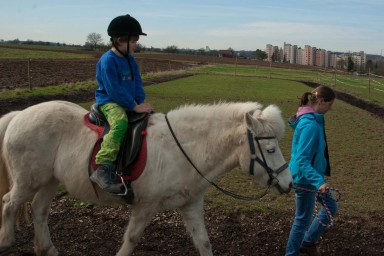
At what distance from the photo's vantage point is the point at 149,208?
3957 mm

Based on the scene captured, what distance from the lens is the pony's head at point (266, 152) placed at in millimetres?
3762

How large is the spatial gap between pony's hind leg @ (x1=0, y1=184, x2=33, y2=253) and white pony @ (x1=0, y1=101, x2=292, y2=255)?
0.01 m

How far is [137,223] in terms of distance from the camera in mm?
3998

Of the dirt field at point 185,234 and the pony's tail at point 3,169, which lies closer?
the pony's tail at point 3,169

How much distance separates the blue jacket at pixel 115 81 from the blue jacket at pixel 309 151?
184 cm

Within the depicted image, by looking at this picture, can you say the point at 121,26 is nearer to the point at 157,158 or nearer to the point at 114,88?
the point at 114,88

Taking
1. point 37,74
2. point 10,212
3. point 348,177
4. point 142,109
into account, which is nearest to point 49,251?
point 10,212

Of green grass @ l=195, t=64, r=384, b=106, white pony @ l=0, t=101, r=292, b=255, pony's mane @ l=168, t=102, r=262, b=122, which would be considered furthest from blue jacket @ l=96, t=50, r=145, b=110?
green grass @ l=195, t=64, r=384, b=106

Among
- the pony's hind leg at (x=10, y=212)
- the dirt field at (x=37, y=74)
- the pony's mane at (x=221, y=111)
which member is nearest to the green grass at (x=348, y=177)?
the pony's mane at (x=221, y=111)

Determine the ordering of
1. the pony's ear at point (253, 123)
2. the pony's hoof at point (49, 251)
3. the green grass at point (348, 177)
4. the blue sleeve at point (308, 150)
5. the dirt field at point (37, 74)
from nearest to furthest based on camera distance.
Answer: the pony's ear at point (253, 123) < the blue sleeve at point (308, 150) < the pony's hoof at point (49, 251) < the green grass at point (348, 177) < the dirt field at point (37, 74)

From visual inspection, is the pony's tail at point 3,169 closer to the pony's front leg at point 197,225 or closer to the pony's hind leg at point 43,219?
the pony's hind leg at point 43,219

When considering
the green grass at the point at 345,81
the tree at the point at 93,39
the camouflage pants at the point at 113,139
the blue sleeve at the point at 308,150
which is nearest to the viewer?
the camouflage pants at the point at 113,139

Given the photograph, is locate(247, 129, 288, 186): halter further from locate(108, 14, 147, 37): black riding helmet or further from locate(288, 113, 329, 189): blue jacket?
A: locate(108, 14, 147, 37): black riding helmet

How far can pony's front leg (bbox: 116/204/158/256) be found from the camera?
13.0 feet
